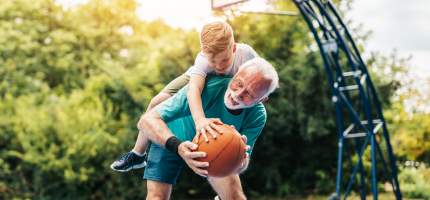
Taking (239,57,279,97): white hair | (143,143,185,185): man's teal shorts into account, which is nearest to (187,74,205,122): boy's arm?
(239,57,279,97): white hair

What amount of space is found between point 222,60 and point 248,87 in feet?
→ 0.78

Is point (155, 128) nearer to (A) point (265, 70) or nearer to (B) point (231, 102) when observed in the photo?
(B) point (231, 102)

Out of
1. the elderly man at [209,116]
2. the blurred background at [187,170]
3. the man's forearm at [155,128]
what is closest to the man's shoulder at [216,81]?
the elderly man at [209,116]

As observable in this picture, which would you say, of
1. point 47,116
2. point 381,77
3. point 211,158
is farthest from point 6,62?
point 211,158

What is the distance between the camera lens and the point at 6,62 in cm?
1544

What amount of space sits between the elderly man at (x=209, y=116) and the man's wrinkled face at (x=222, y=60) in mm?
87

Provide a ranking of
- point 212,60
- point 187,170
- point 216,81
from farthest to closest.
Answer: point 187,170
point 216,81
point 212,60

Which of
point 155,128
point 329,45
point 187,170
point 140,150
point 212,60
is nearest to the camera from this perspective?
point 212,60

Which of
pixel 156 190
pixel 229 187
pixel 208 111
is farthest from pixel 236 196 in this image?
pixel 208 111

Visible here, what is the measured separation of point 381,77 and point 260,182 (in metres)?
3.25

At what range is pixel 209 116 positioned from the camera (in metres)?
3.10

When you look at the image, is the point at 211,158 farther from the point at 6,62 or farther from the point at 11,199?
the point at 6,62

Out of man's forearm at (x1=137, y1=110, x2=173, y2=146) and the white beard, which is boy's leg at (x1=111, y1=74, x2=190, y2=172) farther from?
the white beard

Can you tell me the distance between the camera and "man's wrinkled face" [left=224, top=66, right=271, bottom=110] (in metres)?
2.64
